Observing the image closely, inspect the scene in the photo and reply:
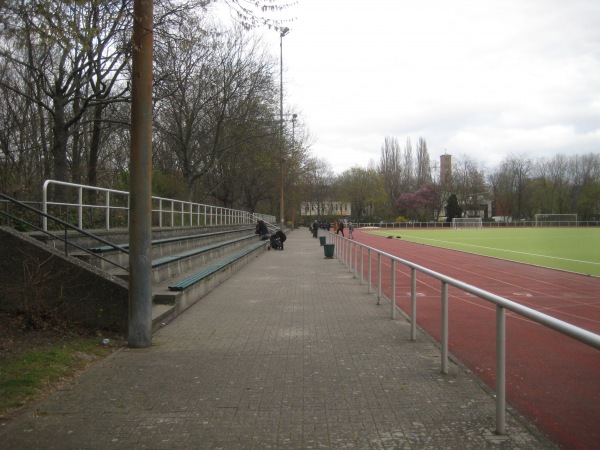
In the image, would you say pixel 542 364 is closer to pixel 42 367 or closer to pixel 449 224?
pixel 42 367

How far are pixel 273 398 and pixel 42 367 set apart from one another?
8.40 ft

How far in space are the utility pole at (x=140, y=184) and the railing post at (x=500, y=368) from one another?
422 cm

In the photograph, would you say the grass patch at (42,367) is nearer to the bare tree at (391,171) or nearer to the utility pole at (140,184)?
the utility pole at (140,184)

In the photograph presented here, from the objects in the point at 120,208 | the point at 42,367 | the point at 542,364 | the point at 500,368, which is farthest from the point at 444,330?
the point at 120,208

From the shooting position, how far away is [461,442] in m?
3.72

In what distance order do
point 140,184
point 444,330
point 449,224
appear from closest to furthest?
point 444,330 → point 140,184 → point 449,224

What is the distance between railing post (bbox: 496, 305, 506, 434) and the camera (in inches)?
154

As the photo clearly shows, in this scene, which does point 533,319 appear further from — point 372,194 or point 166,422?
point 372,194

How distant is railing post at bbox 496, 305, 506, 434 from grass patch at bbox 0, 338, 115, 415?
3962mm

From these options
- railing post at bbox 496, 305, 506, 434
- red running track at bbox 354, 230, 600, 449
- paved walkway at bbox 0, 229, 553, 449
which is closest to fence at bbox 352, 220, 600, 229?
red running track at bbox 354, 230, 600, 449

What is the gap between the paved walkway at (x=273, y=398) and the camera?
3.82 metres

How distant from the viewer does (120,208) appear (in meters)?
12.2

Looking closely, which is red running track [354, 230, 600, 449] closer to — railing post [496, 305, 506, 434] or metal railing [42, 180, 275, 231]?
railing post [496, 305, 506, 434]

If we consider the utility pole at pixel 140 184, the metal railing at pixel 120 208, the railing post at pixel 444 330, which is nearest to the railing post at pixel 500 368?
the railing post at pixel 444 330
